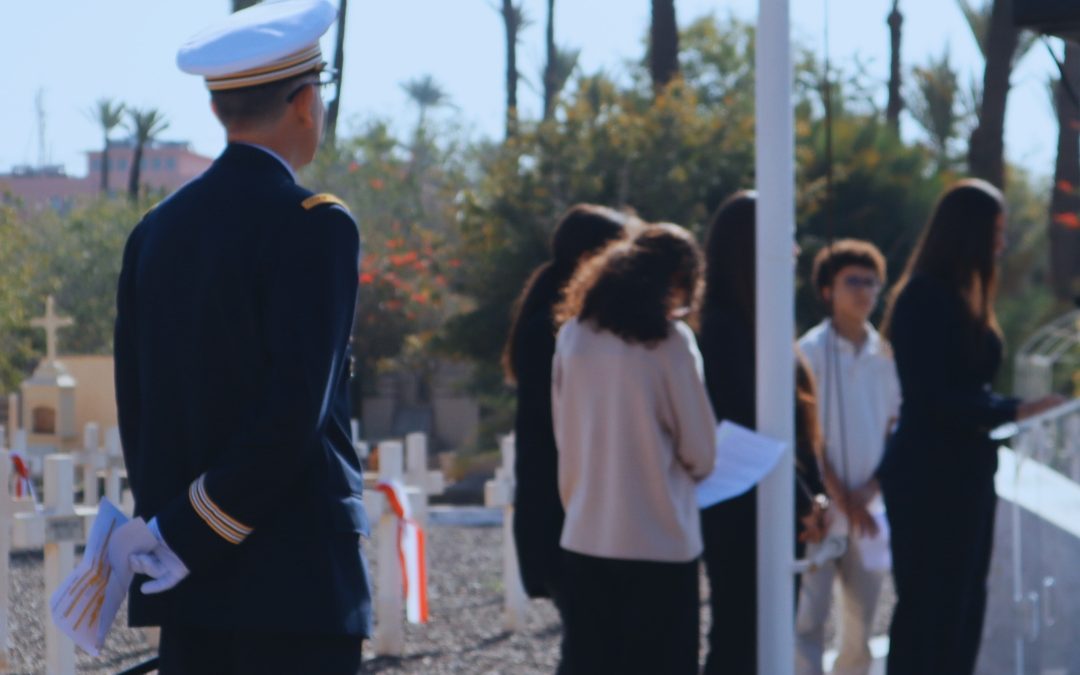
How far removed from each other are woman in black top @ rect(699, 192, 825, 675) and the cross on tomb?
3587 millimetres

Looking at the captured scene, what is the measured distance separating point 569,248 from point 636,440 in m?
0.68

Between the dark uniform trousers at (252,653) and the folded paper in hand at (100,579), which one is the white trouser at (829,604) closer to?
the dark uniform trousers at (252,653)

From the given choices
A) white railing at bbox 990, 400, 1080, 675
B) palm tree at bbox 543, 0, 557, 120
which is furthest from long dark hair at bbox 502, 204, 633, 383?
palm tree at bbox 543, 0, 557, 120

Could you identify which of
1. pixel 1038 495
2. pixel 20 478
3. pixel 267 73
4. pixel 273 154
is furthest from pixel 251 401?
pixel 1038 495

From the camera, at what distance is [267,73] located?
2.43m

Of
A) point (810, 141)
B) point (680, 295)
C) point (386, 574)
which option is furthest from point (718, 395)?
point (810, 141)

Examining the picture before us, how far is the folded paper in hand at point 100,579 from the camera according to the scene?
230cm

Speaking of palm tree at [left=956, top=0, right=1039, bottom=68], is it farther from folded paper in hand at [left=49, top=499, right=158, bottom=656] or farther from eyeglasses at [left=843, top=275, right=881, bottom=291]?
folded paper in hand at [left=49, top=499, right=158, bottom=656]

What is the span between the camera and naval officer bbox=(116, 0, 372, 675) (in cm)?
224

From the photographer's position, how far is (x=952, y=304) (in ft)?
15.5

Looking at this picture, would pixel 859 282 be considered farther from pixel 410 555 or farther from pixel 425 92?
pixel 425 92

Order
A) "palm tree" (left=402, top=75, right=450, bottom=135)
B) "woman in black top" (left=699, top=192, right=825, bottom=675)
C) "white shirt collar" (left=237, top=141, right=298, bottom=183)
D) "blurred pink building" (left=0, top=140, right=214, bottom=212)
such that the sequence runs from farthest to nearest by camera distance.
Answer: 1. "palm tree" (left=402, top=75, right=450, bottom=135)
2. "blurred pink building" (left=0, top=140, right=214, bottom=212)
3. "woman in black top" (left=699, top=192, right=825, bottom=675)
4. "white shirt collar" (left=237, top=141, right=298, bottom=183)

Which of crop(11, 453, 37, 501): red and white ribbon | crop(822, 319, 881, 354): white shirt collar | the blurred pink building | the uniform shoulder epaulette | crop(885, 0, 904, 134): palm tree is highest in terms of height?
crop(885, 0, 904, 134): palm tree

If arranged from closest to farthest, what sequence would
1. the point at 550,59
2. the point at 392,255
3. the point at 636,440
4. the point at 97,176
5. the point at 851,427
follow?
the point at 636,440 < the point at 851,427 < the point at 97,176 < the point at 392,255 < the point at 550,59
